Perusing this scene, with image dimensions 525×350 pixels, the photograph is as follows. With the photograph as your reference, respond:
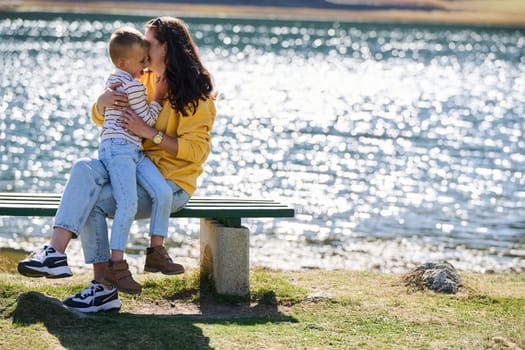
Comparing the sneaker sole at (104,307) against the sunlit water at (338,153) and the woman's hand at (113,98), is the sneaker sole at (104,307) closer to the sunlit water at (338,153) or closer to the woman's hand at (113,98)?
the woman's hand at (113,98)

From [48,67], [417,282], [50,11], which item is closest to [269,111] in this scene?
[48,67]

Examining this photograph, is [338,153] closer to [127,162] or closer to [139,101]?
[139,101]

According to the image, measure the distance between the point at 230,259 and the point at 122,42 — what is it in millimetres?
1678

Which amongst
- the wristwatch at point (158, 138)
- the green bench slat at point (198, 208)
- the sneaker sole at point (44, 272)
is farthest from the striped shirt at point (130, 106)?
the sneaker sole at point (44, 272)

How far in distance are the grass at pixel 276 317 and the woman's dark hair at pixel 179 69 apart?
1343mm

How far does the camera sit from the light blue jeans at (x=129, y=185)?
19.3 feet

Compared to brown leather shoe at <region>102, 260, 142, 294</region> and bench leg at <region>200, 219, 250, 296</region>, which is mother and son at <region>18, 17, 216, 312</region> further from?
bench leg at <region>200, 219, 250, 296</region>

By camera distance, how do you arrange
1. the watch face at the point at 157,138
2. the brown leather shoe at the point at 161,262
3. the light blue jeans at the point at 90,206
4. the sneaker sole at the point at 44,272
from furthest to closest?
the watch face at the point at 157,138 < the brown leather shoe at the point at 161,262 < the light blue jeans at the point at 90,206 < the sneaker sole at the point at 44,272

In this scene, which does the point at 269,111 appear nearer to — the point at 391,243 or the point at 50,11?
the point at 391,243

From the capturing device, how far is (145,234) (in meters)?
12.0

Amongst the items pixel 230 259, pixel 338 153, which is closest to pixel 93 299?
pixel 230 259

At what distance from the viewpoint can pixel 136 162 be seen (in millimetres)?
6152

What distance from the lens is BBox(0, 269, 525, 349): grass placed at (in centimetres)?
554

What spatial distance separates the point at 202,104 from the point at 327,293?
1656 mm
